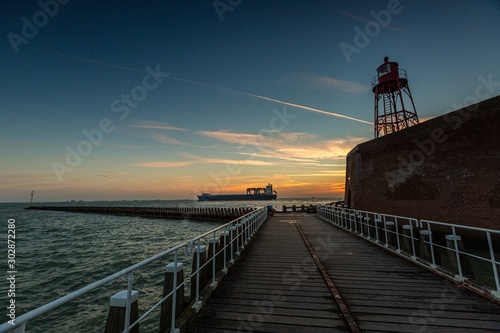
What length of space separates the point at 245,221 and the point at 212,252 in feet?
12.5

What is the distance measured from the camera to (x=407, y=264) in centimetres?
627

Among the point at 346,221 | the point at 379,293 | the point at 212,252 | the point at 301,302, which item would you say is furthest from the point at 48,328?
the point at 346,221

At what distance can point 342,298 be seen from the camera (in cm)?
430

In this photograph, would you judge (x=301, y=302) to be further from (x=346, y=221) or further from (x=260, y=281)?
(x=346, y=221)

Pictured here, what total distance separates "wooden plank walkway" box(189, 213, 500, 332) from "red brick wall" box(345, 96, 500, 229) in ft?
27.1

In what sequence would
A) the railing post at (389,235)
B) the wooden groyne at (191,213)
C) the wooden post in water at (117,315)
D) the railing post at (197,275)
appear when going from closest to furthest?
the wooden post in water at (117,315), the railing post at (197,275), the railing post at (389,235), the wooden groyne at (191,213)

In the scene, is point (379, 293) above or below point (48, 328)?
above

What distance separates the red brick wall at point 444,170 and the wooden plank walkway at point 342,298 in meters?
8.27

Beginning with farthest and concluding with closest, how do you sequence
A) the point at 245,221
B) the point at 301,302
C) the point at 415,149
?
1. the point at 415,149
2. the point at 245,221
3. the point at 301,302

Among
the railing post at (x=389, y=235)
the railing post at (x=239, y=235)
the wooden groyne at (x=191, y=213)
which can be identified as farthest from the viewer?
the wooden groyne at (x=191, y=213)

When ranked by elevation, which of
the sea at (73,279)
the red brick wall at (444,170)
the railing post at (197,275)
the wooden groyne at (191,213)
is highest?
the red brick wall at (444,170)

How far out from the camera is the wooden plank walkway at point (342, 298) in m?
3.48
